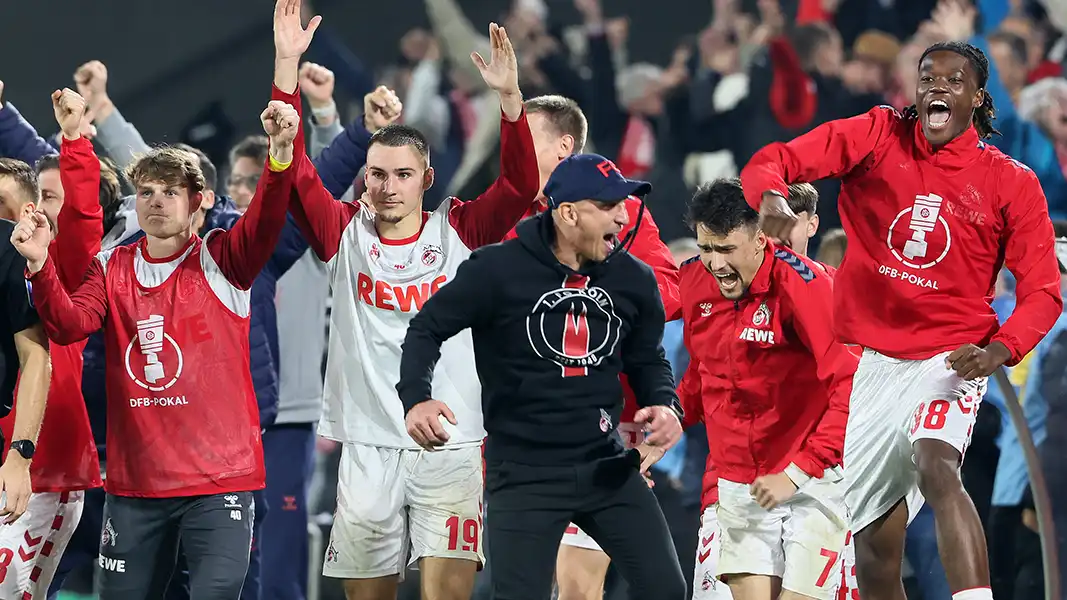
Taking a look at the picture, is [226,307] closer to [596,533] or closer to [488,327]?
[488,327]

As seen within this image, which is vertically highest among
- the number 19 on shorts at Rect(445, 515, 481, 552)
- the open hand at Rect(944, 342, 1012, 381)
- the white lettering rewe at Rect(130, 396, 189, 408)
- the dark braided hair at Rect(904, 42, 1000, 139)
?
the dark braided hair at Rect(904, 42, 1000, 139)

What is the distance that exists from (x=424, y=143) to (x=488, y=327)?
116cm

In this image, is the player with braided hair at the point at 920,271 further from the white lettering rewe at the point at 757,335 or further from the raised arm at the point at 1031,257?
the white lettering rewe at the point at 757,335

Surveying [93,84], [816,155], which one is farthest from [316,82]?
[816,155]

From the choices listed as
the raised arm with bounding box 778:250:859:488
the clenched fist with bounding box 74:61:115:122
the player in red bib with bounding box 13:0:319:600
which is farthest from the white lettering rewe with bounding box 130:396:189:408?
the clenched fist with bounding box 74:61:115:122

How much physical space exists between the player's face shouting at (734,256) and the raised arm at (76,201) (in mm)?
2089

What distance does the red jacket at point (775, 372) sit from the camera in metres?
5.35

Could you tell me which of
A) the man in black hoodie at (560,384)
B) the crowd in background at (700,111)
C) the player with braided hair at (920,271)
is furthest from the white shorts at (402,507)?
the crowd in background at (700,111)

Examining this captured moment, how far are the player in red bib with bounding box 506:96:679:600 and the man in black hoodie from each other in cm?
114

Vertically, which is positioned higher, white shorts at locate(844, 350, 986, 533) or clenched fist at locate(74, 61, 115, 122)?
clenched fist at locate(74, 61, 115, 122)

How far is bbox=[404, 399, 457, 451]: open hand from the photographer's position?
13.8ft

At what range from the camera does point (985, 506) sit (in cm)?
731

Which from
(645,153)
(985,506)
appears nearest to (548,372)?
(985,506)

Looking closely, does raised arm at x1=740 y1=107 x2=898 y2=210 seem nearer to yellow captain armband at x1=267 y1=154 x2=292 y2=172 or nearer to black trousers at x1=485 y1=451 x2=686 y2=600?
black trousers at x1=485 y1=451 x2=686 y2=600
